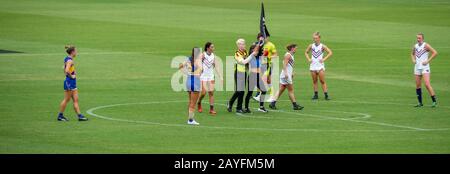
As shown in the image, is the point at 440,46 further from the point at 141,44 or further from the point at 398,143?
the point at 398,143

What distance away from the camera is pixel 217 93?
3600cm

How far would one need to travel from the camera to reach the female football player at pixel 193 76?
89.7 ft

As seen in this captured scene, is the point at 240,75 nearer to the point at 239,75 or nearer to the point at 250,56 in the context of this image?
the point at 239,75

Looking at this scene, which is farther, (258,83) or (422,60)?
(422,60)

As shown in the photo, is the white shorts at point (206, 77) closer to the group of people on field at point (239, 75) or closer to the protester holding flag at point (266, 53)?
the group of people on field at point (239, 75)

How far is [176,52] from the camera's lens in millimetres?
49688

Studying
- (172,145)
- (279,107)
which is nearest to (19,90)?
(279,107)

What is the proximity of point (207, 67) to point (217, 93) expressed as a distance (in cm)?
653

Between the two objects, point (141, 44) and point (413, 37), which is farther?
point (413, 37)

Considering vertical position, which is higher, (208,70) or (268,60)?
(268,60)

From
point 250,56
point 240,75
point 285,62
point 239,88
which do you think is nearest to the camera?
point 250,56

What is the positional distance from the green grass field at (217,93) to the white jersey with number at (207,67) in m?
1.24

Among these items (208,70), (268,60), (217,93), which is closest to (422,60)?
(268,60)

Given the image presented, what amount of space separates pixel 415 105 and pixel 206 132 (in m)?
9.03
